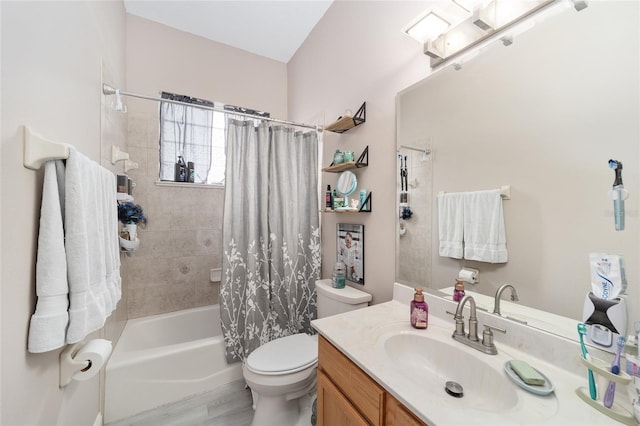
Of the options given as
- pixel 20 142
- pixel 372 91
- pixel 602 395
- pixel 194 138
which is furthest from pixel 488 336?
pixel 194 138

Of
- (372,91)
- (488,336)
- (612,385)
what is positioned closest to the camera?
(612,385)

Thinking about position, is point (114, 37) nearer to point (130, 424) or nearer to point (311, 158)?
point (311, 158)

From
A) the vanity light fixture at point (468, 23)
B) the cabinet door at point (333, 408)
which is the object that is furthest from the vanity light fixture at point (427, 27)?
the cabinet door at point (333, 408)

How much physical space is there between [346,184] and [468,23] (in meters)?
1.03

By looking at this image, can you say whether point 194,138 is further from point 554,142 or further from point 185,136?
point 554,142

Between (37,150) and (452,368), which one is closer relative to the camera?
(37,150)

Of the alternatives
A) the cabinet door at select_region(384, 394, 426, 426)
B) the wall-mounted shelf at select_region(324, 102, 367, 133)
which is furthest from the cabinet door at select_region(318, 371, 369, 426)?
the wall-mounted shelf at select_region(324, 102, 367, 133)

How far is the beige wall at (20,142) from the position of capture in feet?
1.88

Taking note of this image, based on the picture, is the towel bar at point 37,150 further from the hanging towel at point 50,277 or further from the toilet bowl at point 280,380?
the toilet bowl at point 280,380

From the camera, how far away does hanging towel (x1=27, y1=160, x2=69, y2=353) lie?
2.12ft

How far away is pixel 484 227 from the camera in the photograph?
100 centimetres

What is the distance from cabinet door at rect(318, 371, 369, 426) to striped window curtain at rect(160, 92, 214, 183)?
2.06 m

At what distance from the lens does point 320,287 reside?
5.65 feet

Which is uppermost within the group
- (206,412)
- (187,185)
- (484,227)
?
(187,185)
